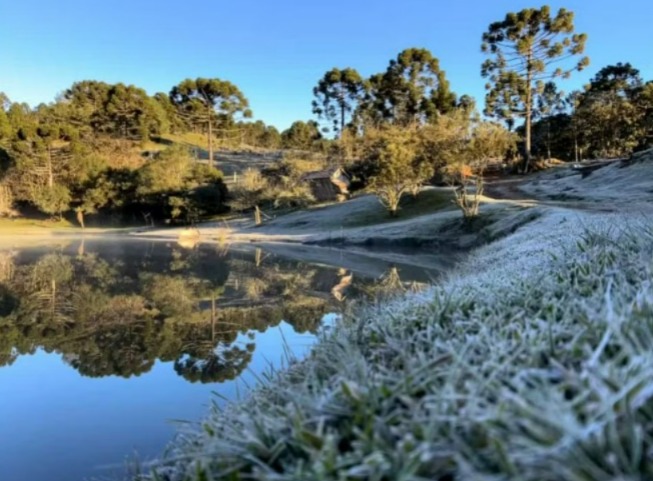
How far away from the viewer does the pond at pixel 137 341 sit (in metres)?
5.02

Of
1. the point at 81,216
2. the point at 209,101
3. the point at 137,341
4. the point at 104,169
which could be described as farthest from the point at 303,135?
the point at 137,341

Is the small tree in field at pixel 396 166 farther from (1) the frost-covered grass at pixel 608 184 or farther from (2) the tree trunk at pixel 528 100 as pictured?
(2) the tree trunk at pixel 528 100

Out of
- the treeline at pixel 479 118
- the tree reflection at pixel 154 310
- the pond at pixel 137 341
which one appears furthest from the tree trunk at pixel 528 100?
the tree reflection at pixel 154 310

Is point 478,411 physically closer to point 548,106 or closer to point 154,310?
point 154,310

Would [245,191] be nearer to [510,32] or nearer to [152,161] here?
[152,161]

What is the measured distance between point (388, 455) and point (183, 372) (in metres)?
5.98

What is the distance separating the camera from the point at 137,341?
8.50 meters

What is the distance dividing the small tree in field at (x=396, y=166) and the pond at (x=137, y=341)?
34.4 feet

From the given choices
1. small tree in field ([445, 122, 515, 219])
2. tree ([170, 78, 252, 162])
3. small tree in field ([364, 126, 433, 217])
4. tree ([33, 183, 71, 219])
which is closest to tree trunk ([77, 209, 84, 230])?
tree ([33, 183, 71, 219])

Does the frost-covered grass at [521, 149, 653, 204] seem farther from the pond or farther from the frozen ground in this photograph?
the frozen ground

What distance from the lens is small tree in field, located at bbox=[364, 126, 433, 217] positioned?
28.5m

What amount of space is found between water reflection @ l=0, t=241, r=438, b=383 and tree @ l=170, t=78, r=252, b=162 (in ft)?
118

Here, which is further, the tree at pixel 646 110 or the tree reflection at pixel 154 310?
the tree at pixel 646 110

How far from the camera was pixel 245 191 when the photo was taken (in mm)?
41250
